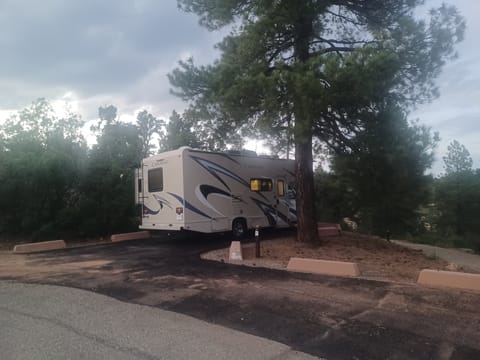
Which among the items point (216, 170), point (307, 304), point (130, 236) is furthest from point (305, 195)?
point (130, 236)

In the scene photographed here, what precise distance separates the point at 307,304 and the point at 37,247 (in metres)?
9.85

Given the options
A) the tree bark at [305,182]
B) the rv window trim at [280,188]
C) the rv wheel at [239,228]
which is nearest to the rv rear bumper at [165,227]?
the rv wheel at [239,228]

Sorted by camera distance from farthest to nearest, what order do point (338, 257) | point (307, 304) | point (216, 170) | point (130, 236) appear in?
point (130, 236)
point (216, 170)
point (338, 257)
point (307, 304)

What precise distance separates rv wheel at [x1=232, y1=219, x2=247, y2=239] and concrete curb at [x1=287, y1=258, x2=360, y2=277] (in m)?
5.11

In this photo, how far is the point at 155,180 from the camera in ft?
39.0

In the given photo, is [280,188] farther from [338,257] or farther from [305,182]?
[338,257]

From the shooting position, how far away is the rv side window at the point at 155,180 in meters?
11.7

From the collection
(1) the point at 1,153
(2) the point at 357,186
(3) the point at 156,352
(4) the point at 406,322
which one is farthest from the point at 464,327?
(1) the point at 1,153

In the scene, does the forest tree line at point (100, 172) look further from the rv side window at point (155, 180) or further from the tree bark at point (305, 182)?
the rv side window at point (155, 180)

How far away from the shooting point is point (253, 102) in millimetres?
9016

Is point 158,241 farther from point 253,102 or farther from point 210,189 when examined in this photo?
point 253,102

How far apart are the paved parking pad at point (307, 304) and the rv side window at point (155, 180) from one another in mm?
3674

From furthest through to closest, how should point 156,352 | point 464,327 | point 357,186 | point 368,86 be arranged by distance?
1. point 357,186
2. point 368,86
3. point 464,327
4. point 156,352

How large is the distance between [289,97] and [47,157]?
30.1ft
